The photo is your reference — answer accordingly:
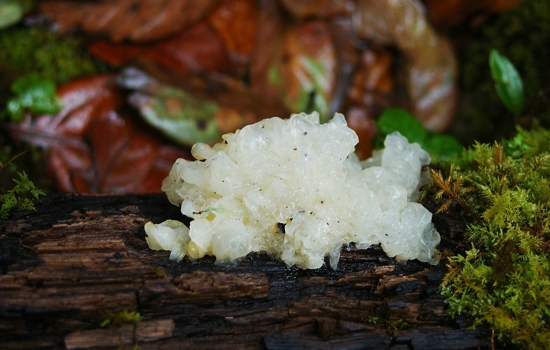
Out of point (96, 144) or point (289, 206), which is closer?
point (289, 206)

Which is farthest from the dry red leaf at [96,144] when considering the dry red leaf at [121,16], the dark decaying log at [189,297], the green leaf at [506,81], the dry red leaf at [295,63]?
the green leaf at [506,81]

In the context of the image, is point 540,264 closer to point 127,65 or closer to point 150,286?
point 150,286

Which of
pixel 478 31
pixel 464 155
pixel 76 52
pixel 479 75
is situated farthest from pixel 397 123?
pixel 76 52

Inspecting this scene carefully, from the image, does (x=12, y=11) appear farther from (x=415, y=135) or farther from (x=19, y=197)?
(x=415, y=135)

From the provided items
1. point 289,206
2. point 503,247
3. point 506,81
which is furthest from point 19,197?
point 506,81

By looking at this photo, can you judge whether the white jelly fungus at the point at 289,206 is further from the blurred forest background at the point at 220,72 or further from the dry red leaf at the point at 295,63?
the dry red leaf at the point at 295,63

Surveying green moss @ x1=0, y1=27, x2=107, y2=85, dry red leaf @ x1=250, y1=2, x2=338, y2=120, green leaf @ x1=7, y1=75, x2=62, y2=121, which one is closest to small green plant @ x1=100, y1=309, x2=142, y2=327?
green leaf @ x1=7, y1=75, x2=62, y2=121
